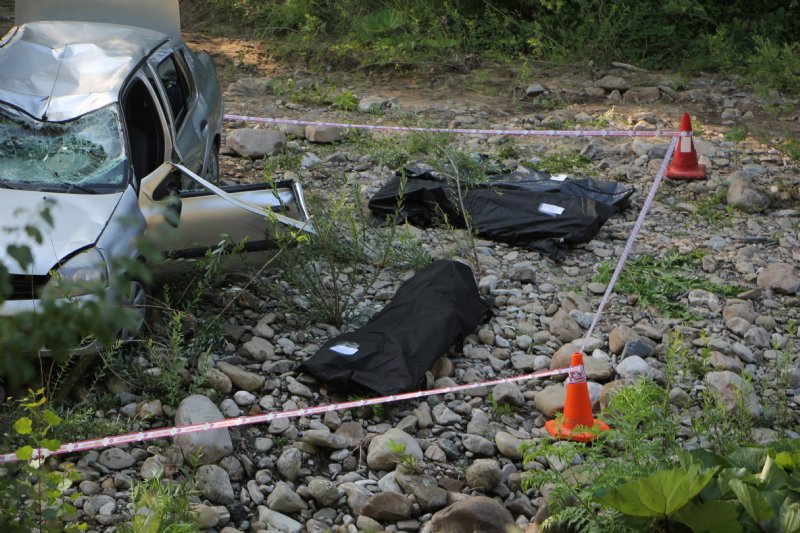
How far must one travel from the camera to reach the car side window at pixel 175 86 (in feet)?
22.1

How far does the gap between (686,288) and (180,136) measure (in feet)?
11.6

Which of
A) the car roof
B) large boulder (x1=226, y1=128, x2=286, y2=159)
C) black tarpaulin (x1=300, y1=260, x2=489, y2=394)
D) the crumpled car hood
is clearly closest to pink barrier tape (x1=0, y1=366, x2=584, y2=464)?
black tarpaulin (x1=300, y1=260, x2=489, y2=394)

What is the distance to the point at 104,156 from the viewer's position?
5785 mm

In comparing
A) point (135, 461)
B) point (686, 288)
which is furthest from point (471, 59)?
point (135, 461)

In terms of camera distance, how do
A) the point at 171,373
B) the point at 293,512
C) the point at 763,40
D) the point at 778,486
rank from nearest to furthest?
the point at 778,486 < the point at 293,512 < the point at 171,373 < the point at 763,40

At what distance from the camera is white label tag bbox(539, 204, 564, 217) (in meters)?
7.41

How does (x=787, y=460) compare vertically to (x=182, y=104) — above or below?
above

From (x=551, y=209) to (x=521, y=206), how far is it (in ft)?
0.76

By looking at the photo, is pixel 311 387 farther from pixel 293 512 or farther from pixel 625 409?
pixel 625 409

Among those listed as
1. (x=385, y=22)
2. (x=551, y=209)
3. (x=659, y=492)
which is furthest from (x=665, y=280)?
(x=385, y=22)

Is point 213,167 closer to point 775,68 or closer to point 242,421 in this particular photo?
point 242,421

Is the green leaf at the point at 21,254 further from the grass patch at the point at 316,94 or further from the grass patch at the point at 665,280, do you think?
the grass patch at the point at 316,94

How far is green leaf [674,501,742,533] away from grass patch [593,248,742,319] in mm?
3047

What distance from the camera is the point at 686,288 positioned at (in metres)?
6.67
